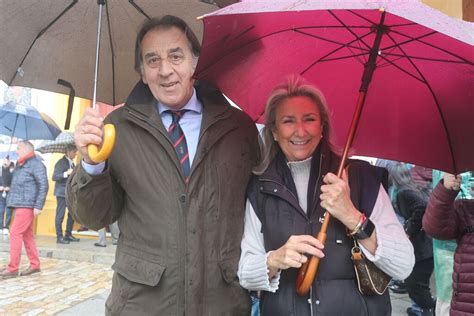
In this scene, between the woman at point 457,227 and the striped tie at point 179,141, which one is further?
the woman at point 457,227

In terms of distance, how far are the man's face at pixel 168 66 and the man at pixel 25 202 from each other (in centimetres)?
622

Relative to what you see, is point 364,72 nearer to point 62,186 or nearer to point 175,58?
point 175,58

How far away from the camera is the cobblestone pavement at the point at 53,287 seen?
6109mm

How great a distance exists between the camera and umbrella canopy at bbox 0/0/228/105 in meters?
2.60

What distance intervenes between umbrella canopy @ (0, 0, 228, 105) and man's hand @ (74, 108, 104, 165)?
35.0 inches

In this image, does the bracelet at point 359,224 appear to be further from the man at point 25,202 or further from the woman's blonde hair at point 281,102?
the man at point 25,202

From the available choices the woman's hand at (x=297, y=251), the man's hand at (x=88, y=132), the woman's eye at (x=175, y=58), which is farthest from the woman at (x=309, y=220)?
the man's hand at (x=88, y=132)

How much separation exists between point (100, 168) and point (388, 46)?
145cm

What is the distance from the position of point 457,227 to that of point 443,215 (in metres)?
0.15

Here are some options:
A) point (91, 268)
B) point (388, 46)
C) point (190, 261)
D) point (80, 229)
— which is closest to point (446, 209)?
point (388, 46)

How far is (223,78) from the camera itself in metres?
2.57

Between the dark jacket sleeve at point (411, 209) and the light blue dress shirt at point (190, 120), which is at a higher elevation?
the light blue dress shirt at point (190, 120)

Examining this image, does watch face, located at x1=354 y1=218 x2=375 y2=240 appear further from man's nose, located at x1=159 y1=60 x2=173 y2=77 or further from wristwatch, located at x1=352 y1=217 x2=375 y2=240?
man's nose, located at x1=159 y1=60 x2=173 y2=77

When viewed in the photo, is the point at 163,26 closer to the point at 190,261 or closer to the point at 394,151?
the point at 190,261
